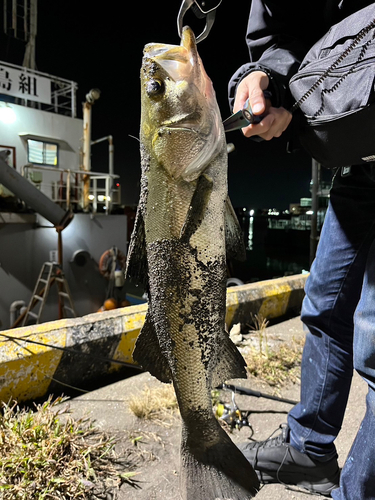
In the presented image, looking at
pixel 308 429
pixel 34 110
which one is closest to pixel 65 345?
pixel 308 429

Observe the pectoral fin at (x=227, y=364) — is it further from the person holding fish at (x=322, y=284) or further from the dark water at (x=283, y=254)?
the dark water at (x=283, y=254)

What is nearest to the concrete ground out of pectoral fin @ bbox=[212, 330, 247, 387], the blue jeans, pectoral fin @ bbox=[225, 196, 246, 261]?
the blue jeans

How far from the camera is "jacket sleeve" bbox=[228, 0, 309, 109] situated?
164cm

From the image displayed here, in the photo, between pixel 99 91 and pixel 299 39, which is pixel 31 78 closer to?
pixel 99 91

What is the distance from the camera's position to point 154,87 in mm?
1547

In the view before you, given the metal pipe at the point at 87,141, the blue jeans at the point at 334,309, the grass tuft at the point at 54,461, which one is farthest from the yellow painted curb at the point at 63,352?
the metal pipe at the point at 87,141

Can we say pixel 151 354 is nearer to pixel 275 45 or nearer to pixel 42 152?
pixel 275 45

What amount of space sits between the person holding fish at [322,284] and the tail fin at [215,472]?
48 centimetres

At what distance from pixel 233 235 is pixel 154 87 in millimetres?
793

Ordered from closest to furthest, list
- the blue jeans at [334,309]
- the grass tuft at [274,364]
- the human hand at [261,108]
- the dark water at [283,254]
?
the human hand at [261,108] < the blue jeans at [334,309] < the grass tuft at [274,364] < the dark water at [283,254]

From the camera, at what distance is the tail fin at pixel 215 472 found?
1.56m

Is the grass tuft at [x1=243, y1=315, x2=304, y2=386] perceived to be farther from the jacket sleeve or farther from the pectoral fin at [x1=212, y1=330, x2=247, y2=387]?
the jacket sleeve

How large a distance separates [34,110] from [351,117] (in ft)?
56.7

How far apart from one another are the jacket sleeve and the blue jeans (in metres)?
0.62
